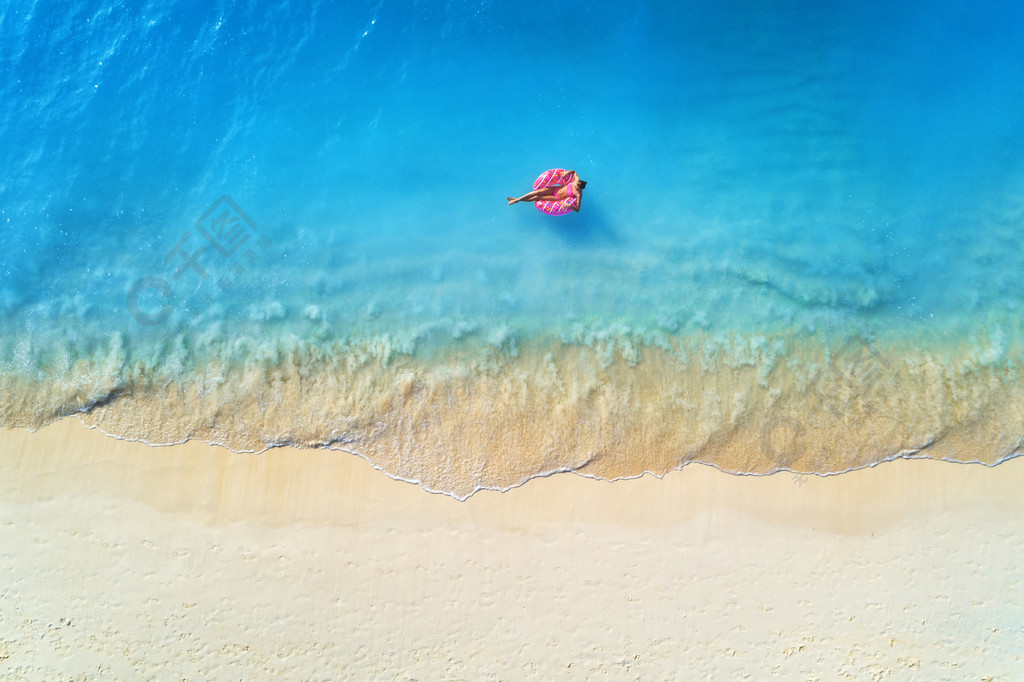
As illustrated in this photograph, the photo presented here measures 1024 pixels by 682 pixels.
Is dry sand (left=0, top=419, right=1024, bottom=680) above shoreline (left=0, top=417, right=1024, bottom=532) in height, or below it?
below

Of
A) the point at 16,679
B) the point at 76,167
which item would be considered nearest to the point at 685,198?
the point at 76,167

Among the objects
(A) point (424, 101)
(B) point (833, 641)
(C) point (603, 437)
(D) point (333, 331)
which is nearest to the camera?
(B) point (833, 641)

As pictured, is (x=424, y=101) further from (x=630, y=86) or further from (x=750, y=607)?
(x=750, y=607)

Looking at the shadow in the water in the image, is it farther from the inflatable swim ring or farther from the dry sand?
the dry sand

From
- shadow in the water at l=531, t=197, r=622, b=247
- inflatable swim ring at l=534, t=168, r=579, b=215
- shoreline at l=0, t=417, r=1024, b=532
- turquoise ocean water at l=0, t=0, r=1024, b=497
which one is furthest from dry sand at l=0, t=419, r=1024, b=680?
inflatable swim ring at l=534, t=168, r=579, b=215

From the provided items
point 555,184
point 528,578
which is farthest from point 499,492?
point 555,184

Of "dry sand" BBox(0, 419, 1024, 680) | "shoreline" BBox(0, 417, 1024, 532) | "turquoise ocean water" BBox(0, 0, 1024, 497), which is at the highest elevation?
"turquoise ocean water" BBox(0, 0, 1024, 497)
